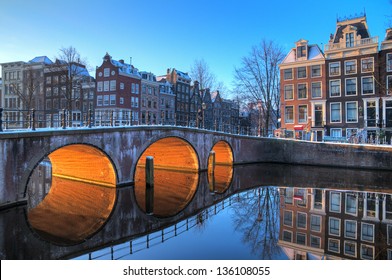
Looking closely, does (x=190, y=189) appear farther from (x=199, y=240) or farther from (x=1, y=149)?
(x=1, y=149)

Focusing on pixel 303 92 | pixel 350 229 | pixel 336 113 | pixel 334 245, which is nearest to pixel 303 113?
pixel 303 92

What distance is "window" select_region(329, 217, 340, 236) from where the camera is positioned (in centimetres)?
906

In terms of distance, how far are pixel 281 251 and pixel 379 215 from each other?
527 cm

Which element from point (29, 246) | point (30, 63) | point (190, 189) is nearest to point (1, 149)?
point (29, 246)

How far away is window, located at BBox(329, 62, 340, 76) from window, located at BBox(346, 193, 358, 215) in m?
19.4

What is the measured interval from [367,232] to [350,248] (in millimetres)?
1603

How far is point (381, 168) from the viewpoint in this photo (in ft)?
72.5

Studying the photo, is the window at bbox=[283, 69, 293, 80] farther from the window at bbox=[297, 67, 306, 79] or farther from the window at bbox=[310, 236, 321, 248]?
the window at bbox=[310, 236, 321, 248]

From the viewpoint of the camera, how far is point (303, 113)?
32188 mm

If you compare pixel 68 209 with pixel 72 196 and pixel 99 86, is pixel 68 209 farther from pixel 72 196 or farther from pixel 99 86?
pixel 99 86

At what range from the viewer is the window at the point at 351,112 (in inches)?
1148

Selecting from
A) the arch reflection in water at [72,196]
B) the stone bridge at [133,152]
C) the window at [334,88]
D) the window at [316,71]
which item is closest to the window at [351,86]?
the window at [334,88]

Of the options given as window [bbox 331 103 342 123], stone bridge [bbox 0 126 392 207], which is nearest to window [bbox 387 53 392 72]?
window [bbox 331 103 342 123]

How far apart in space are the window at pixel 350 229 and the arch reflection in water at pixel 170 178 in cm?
581
